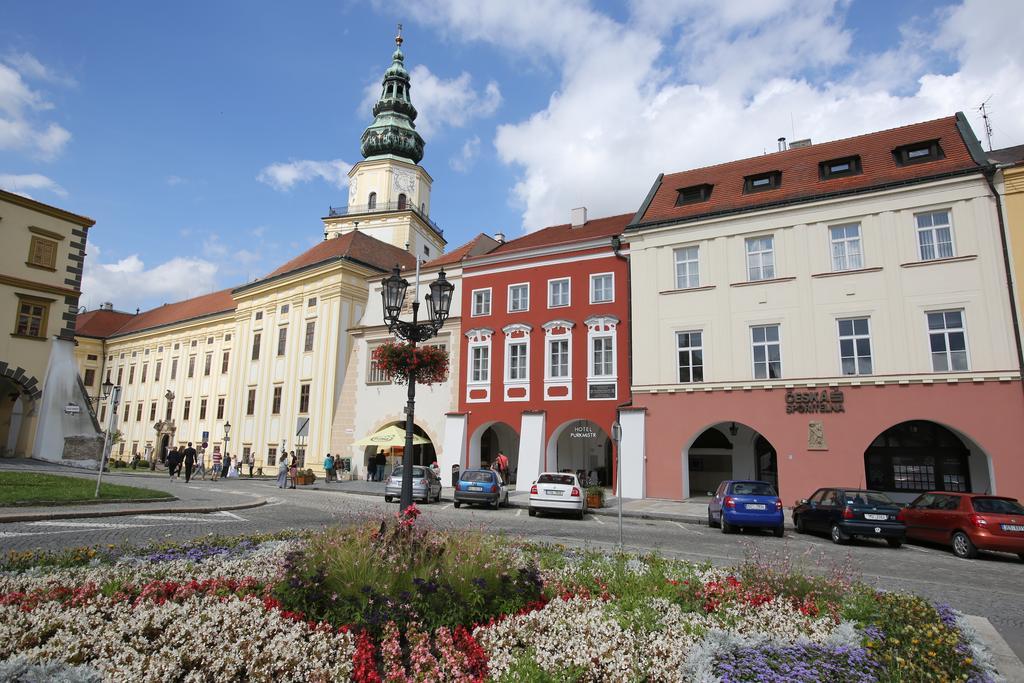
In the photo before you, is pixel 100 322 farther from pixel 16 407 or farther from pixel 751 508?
pixel 751 508

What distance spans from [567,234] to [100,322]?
197ft

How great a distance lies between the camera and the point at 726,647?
191 inches

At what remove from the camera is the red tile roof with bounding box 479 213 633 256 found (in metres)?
31.2

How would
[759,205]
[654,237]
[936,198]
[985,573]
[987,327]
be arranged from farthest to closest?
[654,237] → [759,205] → [936,198] → [987,327] → [985,573]

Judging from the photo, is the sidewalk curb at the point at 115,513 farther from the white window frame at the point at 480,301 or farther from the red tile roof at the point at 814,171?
the red tile roof at the point at 814,171

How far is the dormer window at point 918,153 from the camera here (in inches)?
905

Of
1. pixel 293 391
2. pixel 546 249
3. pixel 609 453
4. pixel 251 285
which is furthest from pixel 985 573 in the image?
pixel 251 285

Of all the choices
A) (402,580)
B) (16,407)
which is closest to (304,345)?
(16,407)

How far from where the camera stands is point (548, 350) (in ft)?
98.1

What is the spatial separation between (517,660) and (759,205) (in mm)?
23894

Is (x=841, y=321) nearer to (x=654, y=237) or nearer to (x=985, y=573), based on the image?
(x=654, y=237)

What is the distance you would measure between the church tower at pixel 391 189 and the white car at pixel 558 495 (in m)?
36.3

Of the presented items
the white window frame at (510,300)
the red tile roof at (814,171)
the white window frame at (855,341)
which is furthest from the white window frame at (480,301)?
the white window frame at (855,341)

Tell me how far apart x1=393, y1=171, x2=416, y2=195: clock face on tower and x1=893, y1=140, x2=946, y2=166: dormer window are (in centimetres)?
4054
